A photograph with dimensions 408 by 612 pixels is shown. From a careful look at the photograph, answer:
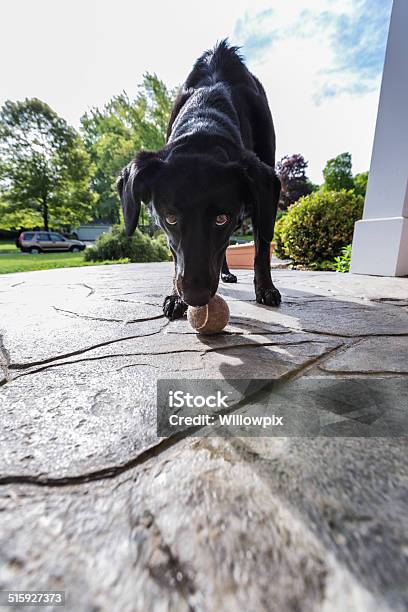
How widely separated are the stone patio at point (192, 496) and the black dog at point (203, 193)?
1.97 ft

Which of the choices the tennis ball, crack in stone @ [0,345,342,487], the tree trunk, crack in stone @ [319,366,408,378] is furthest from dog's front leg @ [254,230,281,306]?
the tree trunk

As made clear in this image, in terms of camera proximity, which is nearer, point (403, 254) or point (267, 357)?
point (267, 357)

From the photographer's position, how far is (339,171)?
26891 mm

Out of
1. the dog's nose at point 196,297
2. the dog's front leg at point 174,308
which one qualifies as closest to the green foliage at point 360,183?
the dog's front leg at point 174,308

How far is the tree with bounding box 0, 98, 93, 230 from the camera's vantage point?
23.6 metres

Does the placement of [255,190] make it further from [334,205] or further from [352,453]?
[334,205]

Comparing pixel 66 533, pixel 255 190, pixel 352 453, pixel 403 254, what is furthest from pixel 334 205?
pixel 66 533

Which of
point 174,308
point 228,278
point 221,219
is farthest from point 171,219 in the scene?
point 228,278

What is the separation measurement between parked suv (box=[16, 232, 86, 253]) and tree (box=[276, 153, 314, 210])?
18.2 meters

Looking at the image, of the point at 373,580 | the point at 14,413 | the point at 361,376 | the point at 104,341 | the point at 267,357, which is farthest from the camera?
the point at 104,341

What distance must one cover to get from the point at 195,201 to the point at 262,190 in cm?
50

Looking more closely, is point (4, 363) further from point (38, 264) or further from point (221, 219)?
point (38, 264)

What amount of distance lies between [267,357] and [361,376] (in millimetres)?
364

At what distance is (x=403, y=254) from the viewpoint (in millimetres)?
3863
